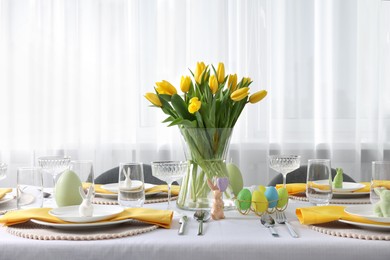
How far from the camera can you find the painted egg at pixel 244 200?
1554 millimetres

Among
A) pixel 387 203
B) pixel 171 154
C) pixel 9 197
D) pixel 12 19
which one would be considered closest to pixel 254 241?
pixel 387 203

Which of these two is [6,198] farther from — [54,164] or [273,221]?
[273,221]

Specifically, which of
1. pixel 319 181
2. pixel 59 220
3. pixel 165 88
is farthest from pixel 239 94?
pixel 59 220

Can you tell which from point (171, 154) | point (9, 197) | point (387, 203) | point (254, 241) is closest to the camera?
point (254, 241)

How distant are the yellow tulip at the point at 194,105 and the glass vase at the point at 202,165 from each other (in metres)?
0.10

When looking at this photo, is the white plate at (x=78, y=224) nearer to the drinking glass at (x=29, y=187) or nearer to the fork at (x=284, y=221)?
the drinking glass at (x=29, y=187)

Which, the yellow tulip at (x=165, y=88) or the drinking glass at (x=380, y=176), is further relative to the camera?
the yellow tulip at (x=165, y=88)

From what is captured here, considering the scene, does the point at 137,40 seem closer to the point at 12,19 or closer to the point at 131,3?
the point at 131,3

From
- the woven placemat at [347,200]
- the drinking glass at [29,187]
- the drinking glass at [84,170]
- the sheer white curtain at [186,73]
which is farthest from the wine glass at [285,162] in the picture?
the sheer white curtain at [186,73]

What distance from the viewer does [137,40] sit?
3.60 meters

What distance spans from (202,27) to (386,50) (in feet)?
3.83

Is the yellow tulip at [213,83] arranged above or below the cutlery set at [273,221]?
above

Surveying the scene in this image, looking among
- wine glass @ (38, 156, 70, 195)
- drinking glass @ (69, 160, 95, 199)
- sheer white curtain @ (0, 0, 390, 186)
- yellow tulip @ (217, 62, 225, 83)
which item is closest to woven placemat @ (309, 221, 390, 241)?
yellow tulip @ (217, 62, 225, 83)

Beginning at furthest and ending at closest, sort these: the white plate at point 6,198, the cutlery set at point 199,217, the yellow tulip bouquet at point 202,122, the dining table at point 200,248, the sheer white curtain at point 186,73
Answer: the sheer white curtain at point 186,73
the white plate at point 6,198
the yellow tulip bouquet at point 202,122
the cutlery set at point 199,217
the dining table at point 200,248
